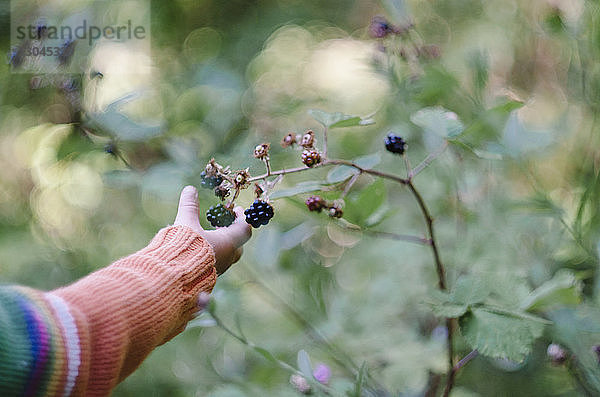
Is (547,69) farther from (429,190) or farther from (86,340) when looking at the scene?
(86,340)

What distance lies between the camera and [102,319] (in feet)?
1.60

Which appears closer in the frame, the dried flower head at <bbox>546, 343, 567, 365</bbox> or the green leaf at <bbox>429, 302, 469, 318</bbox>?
the green leaf at <bbox>429, 302, 469, 318</bbox>

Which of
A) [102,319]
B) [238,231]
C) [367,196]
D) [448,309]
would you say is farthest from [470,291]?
[102,319]

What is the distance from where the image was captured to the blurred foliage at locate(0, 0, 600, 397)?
625 mm

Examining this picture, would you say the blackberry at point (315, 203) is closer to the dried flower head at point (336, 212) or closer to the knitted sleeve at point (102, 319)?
the dried flower head at point (336, 212)

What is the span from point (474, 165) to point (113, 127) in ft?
2.02

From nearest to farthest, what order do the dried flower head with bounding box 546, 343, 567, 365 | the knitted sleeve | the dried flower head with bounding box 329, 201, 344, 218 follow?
the knitted sleeve < the dried flower head with bounding box 329, 201, 344, 218 < the dried flower head with bounding box 546, 343, 567, 365

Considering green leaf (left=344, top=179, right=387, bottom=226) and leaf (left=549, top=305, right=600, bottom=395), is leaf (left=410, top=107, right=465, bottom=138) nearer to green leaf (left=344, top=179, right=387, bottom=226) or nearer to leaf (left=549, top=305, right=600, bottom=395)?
green leaf (left=344, top=179, right=387, bottom=226)

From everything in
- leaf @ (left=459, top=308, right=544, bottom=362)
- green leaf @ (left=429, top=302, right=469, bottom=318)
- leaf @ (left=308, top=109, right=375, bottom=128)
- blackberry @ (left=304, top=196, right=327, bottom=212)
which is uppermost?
leaf @ (left=308, top=109, right=375, bottom=128)

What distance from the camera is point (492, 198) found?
2.78 feet

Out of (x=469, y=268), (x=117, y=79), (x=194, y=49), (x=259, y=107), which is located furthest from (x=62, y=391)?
(x=194, y=49)

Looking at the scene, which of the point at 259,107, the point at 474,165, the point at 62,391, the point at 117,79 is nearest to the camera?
the point at 62,391

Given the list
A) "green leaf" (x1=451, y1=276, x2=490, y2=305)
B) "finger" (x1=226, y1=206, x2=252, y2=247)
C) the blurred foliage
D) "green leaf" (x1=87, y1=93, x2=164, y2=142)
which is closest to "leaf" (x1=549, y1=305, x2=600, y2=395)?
the blurred foliage

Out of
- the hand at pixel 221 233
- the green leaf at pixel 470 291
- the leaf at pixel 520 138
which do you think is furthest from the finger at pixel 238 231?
the leaf at pixel 520 138
